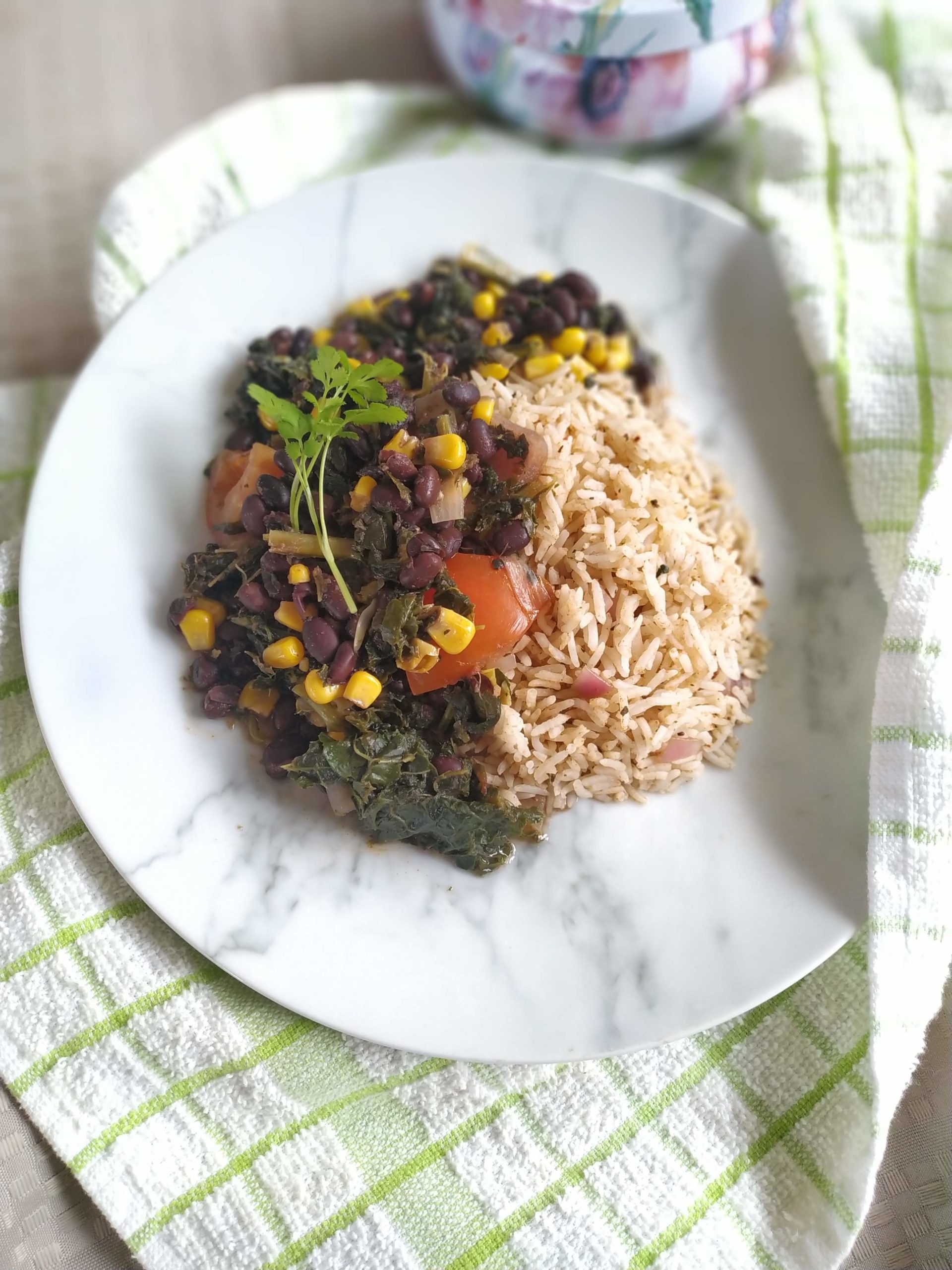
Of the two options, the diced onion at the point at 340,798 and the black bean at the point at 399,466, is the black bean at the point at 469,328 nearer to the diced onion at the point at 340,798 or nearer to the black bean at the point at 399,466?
the black bean at the point at 399,466

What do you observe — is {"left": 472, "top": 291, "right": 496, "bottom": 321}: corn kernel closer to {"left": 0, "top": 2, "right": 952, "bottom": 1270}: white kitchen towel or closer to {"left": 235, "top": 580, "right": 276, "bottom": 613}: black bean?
{"left": 235, "top": 580, "right": 276, "bottom": 613}: black bean

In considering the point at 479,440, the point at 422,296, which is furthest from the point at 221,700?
the point at 422,296

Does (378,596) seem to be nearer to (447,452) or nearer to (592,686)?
(447,452)

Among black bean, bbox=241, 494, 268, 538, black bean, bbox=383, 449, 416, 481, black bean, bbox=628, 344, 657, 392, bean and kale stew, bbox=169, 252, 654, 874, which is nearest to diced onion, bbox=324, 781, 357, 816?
bean and kale stew, bbox=169, 252, 654, 874

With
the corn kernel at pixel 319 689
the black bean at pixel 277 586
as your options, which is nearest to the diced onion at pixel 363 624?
the corn kernel at pixel 319 689

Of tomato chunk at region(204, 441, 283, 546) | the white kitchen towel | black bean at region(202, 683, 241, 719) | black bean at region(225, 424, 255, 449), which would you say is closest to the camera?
the white kitchen towel

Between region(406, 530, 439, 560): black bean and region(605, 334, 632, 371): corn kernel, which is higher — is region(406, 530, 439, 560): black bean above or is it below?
below

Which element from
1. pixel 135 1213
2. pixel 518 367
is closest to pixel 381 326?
pixel 518 367
